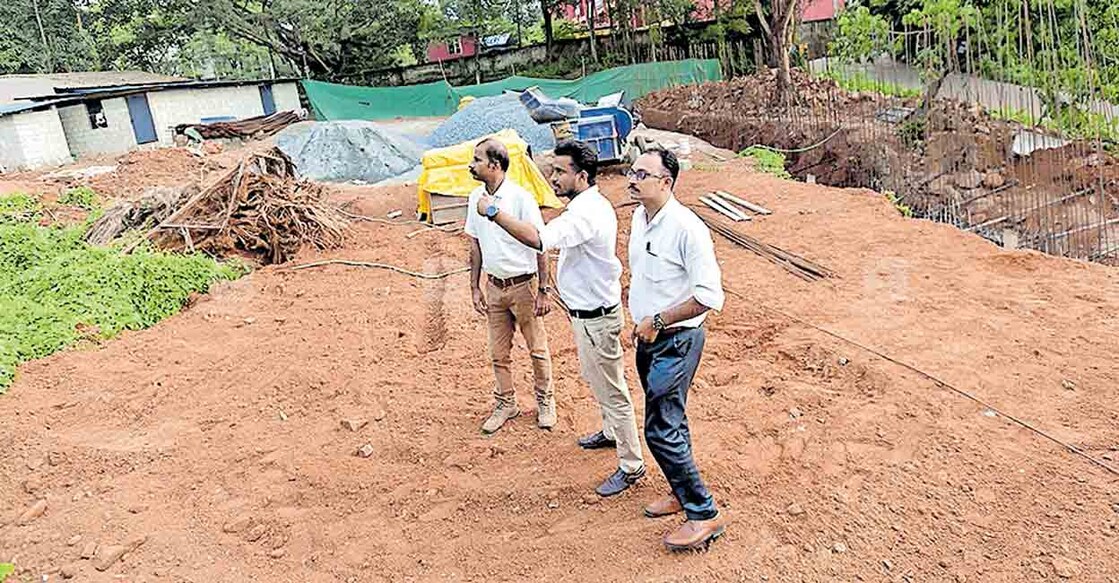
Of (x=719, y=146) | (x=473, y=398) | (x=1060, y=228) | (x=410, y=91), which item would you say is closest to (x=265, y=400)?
(x=473, y=398)

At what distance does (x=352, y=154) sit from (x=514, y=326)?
10943 mm

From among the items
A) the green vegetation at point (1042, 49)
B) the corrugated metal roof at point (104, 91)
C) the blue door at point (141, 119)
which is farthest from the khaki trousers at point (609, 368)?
the blue door at point (141, 119)

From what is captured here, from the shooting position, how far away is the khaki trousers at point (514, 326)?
4012 millimetres

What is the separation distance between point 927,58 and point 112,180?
1334 cm

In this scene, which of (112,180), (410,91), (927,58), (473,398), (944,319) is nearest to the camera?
(473,398)

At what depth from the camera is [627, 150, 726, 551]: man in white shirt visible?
2830 mm

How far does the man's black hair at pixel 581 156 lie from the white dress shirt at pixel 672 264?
1.09 feet

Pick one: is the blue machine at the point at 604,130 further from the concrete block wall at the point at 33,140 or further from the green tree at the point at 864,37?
the concrete block wall at the point at 33,140

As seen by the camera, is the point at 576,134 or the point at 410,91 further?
the point at 410,91

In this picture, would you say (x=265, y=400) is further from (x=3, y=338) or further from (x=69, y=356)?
(x=3, y=338)

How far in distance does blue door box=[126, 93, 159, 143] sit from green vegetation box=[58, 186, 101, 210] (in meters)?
8.16

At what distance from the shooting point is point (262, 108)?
2509 cm

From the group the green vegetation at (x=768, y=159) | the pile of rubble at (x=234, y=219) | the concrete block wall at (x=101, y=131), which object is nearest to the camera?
the pile of rubble at (x=234, y=219)

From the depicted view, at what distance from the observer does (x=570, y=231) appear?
126 inches
